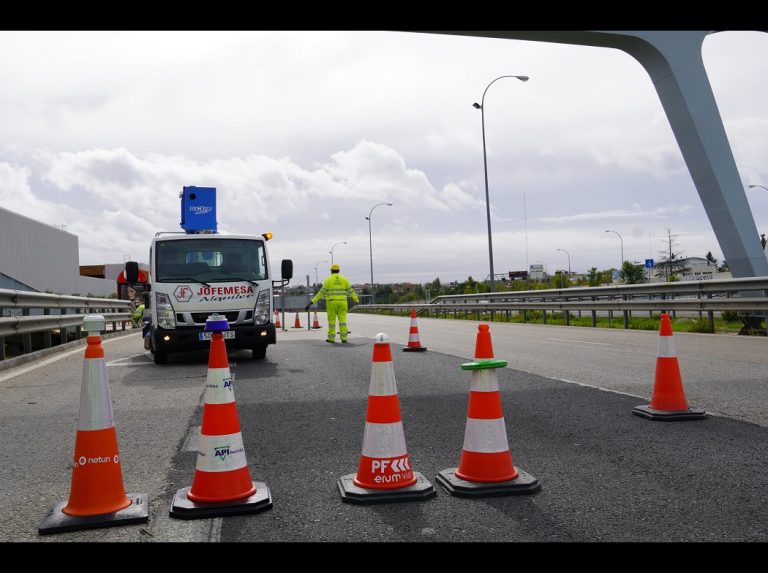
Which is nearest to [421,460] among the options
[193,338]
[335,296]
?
[193,338]

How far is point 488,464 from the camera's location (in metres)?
4.21

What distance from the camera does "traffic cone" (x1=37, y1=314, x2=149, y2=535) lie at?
3650 mm

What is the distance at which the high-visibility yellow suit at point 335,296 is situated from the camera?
16.1m

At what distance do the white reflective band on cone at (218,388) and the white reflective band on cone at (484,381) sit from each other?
146 centimetres

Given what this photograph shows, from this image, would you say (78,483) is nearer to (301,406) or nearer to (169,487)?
(169,487)

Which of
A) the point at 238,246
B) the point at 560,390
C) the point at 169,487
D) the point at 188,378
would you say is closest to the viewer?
the point at 169,487

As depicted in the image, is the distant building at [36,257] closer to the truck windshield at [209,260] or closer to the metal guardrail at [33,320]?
the metal guardrail at [33,320]

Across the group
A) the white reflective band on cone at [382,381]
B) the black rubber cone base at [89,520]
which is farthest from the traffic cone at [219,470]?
the white reflective band on cone at [382,381]

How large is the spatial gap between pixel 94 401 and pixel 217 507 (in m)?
0.92

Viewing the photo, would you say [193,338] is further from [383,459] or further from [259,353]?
[383,459]

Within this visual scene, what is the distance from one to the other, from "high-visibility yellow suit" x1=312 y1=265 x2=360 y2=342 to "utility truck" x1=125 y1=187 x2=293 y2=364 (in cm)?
392

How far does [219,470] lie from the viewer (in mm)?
3941
